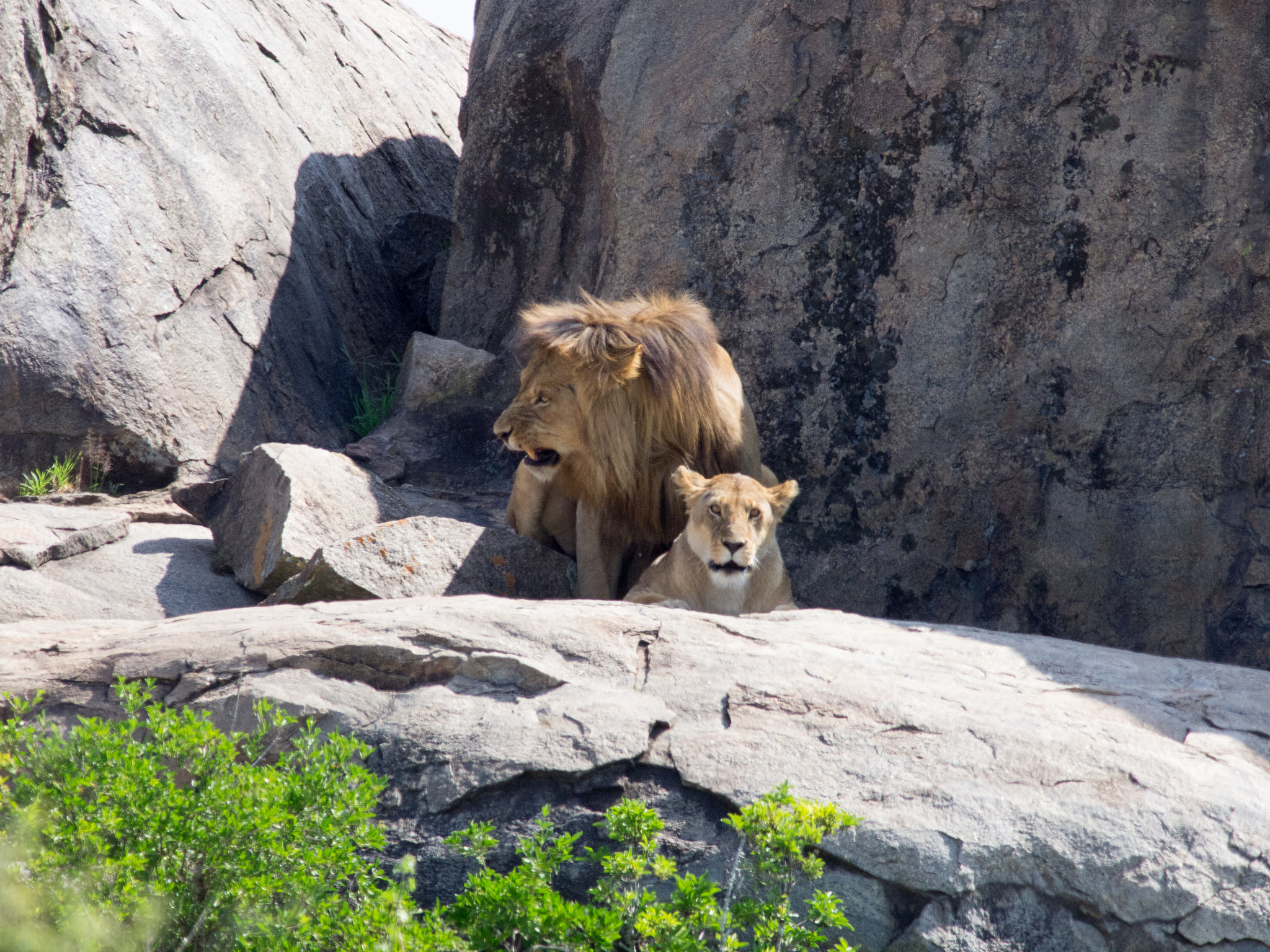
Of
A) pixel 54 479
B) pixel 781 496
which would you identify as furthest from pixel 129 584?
pixel 781 496

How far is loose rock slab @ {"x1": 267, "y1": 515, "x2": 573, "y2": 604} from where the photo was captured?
4.51 m

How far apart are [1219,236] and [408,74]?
724cm

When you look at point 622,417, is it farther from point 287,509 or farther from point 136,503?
point 136,503

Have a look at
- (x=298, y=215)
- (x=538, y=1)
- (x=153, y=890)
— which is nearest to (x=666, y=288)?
(x=538, y=1)

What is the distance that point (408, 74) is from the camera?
10266 millimetres

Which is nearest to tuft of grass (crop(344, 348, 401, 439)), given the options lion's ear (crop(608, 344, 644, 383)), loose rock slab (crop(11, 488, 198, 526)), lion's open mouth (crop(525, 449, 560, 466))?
loose rock slab (crop(11, 488, 198, 526))

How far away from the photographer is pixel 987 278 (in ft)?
18.7

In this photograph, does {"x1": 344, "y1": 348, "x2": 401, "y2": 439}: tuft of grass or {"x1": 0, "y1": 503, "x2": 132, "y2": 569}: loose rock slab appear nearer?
{"x1": 0, "y1": 503, "x2": 132, "y2": 569}: loose rock slab

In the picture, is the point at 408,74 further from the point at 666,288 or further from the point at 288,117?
the point at 666,288

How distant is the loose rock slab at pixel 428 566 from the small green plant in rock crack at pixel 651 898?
1997 millimetres

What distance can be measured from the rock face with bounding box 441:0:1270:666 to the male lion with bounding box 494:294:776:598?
0.82 metres

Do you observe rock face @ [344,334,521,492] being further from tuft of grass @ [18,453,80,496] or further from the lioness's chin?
the lioness's chin

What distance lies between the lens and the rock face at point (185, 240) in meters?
5.81

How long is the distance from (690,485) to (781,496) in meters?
0.37
